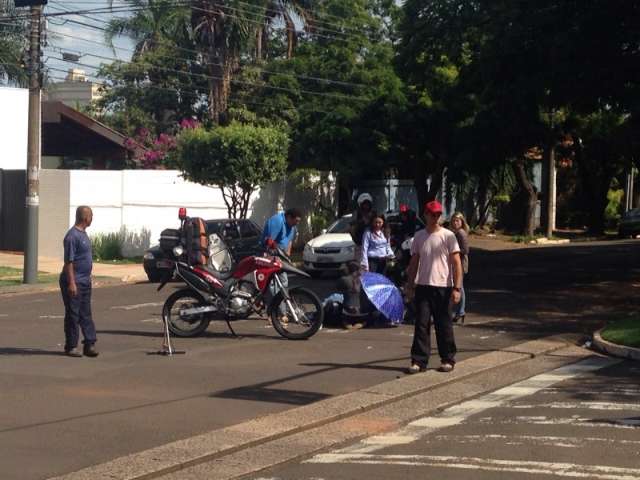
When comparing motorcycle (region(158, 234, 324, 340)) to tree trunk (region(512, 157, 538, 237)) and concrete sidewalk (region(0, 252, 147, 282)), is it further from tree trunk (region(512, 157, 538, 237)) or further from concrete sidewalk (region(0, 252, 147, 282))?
tree trunk (region(512, 157, 538, 237))

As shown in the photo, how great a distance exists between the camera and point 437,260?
11.6m

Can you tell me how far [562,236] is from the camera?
4603 centimetres

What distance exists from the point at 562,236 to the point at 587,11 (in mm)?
25272

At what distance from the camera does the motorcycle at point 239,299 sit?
14367 millimetres

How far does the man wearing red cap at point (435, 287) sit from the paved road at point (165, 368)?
55 cm

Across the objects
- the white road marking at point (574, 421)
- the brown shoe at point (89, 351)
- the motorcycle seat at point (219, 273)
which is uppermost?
the motorcycle seat at point (219, 273)

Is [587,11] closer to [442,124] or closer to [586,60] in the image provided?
[586,60]

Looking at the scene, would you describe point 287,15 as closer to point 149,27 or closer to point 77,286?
point 149,27

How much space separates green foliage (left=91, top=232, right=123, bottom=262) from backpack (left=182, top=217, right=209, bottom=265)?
1477 cm

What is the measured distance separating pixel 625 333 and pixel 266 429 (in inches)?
273

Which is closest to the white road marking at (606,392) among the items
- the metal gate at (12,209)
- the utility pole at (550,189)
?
the metal gate at (12,209)

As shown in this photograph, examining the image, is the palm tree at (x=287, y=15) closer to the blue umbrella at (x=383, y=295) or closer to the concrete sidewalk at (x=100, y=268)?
the concrete sidewalk at (x=100, y=268)

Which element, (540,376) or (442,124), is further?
(442,124)

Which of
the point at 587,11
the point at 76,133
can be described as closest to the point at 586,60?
the point at 587,11
